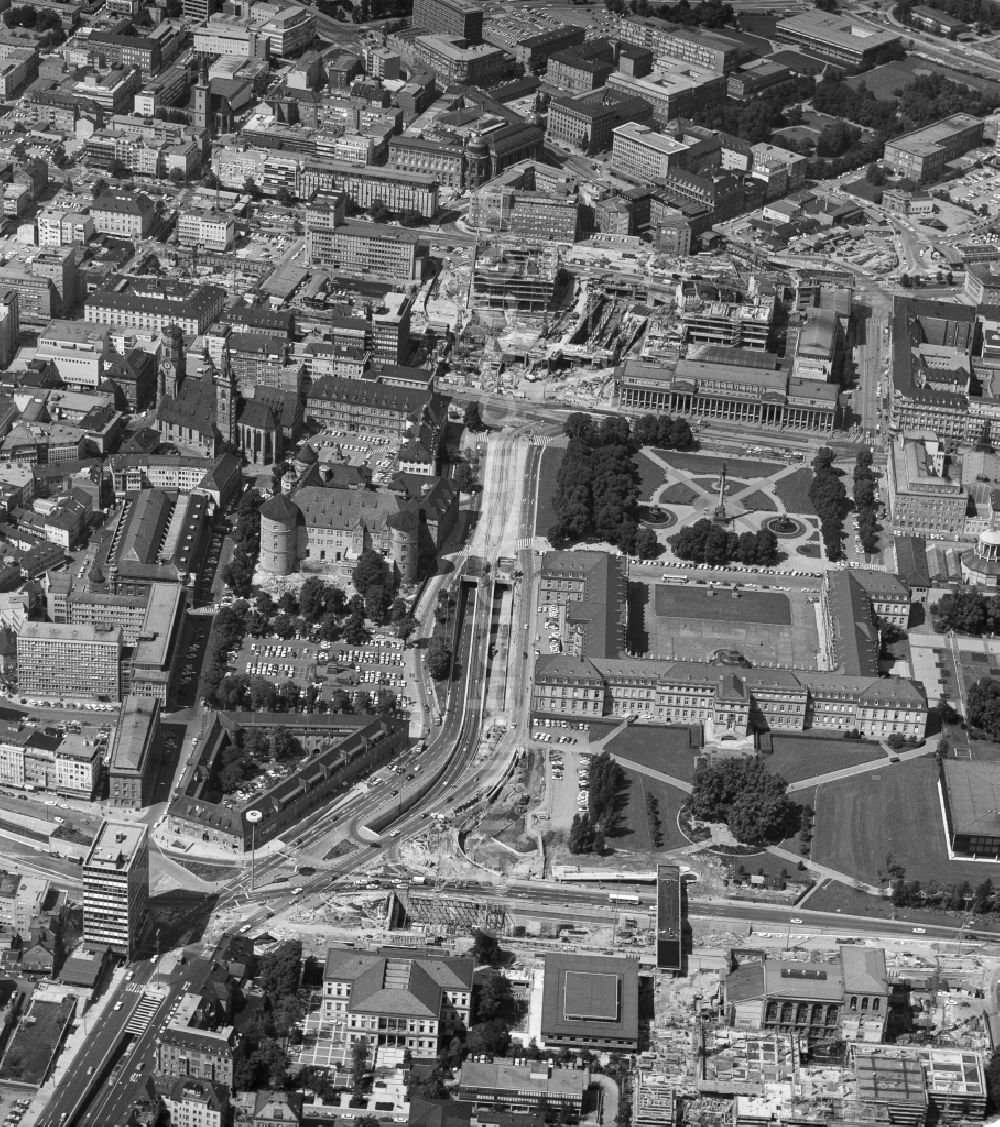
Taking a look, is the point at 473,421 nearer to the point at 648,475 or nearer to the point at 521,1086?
the point at 648,475

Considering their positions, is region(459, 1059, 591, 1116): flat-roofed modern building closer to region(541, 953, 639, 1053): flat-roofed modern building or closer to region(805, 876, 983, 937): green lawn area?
region(541, 953, 639, 1053): flat-roofed modern building

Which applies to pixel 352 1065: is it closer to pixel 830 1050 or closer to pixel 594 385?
pixel 830 1050

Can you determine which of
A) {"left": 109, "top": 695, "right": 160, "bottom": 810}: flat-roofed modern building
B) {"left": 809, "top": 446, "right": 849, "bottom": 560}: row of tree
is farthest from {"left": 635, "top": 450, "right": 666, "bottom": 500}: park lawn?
{"left": 109, "top": 695, "right": 160, "bottom": 810}: flat-roofed modern building

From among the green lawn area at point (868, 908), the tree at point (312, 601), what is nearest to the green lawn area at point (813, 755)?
the green lawn area at point (868, 908)

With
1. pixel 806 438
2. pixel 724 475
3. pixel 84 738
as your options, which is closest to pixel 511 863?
pixel 84 738

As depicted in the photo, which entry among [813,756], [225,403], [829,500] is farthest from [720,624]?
[225,403]

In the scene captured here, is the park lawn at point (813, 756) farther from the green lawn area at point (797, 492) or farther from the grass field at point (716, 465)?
the grass field at point (716, 465)
